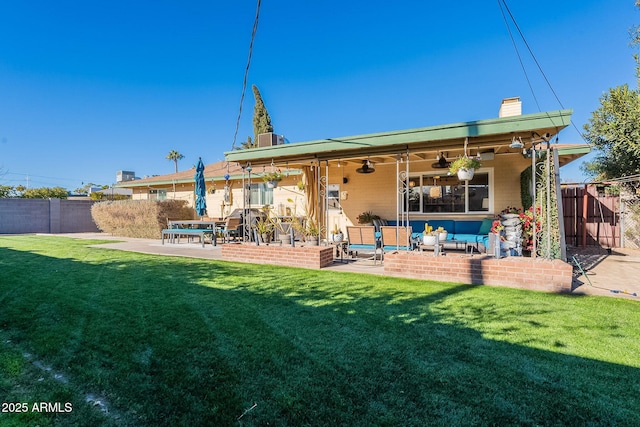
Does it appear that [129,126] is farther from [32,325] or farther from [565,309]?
[565,309]

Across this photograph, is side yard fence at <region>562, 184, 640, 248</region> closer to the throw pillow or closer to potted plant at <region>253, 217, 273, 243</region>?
the throw pillow

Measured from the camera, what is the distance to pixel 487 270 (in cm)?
557

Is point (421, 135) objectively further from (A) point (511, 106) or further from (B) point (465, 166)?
(A) point (511, 106)

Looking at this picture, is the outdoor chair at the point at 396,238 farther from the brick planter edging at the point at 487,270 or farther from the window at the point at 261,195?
the window at the point at 261,195

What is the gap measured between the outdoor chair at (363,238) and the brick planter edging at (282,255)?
57cm

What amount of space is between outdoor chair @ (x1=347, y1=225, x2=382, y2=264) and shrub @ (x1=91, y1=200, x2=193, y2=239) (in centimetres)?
1075

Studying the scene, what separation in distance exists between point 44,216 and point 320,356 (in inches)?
1001

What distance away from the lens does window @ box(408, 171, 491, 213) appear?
916 centimetres

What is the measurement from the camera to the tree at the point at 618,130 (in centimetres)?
998

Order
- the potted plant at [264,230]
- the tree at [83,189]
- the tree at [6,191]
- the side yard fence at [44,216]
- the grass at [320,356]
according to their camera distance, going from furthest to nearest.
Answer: the tree at [83,189]
the tree at [6,191]
the side yard fence at [44,216]
the potted plant at [264,230]
the grass at [320,356]

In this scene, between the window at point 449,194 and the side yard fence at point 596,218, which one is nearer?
the window at point 449,194

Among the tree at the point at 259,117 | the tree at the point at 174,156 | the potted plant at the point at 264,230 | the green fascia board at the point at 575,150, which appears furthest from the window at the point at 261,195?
the tree at the point at 174,156

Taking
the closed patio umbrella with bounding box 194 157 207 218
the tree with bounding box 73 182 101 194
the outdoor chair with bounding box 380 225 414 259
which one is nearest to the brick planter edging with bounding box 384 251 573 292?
the outdoor chair with bounding box 380 225 414 259

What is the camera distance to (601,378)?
2541 millimetres
